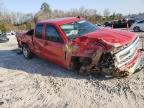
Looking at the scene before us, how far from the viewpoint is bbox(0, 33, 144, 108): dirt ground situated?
5133mm

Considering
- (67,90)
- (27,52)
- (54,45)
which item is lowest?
(67,90)

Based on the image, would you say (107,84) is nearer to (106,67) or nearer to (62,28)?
(106,67)

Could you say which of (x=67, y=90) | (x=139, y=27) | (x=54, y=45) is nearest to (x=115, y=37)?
(x=67, y=90)

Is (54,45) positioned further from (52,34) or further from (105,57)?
(105,57)

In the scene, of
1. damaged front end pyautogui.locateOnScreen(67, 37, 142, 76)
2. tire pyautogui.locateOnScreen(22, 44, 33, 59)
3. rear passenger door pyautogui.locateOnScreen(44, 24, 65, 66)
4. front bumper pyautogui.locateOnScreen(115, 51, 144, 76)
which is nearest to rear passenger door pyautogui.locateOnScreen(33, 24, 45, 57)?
rear passenger door pyautogui.locateOnScreen(44, 24, 65, 66)

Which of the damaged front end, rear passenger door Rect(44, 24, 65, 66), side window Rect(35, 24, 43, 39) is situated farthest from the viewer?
side window Rect(35, 24, 43, 39)

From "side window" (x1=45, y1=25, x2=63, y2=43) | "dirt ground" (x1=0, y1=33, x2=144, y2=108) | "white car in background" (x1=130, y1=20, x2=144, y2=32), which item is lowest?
"dirt ground" (x1=0, y1=33, x2=144, y2=108)

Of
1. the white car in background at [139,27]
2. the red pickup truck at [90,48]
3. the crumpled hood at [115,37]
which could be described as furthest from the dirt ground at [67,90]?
the white car in background at [139,27]

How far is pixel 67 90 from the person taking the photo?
19.8 feet

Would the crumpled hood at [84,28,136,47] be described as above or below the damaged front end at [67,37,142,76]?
above

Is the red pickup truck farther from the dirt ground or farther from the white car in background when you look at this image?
the white car in background

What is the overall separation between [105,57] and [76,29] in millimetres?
1925

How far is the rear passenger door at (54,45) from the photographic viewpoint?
7326 millimetres

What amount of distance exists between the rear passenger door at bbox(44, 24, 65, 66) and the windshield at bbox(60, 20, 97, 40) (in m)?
0.29
